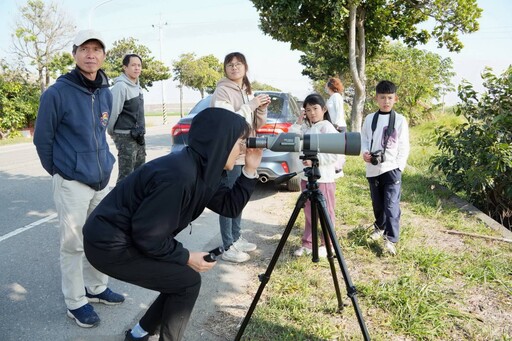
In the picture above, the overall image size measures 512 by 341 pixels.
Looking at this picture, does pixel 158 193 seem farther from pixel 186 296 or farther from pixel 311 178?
pixel 311 178

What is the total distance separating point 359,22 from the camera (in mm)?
9742

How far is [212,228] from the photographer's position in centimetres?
439

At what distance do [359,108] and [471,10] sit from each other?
3.52 m

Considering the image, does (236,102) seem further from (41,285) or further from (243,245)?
(41,285)

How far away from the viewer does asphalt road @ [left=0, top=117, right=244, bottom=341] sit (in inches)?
95.0

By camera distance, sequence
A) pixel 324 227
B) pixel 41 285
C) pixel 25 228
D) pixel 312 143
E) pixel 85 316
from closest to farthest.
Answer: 1. pixel 312 143
2. pixel 324 227
3. pixel 85 316
4. pixel 41 285
5. pixel 25 228

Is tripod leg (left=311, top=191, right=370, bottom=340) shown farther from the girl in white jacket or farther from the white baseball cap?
the white baseball cap

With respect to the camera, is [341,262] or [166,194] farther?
[341,262]

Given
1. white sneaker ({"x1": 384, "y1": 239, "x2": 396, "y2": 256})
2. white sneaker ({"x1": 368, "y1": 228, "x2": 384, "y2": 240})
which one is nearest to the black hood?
white sneaker ({"x1": 384, "y1": 239, "x2": 396, "y2": 256})

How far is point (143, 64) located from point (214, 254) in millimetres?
28732

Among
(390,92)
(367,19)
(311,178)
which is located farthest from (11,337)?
(367,19)

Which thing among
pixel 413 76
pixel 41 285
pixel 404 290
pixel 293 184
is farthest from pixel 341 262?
pixel 413 76

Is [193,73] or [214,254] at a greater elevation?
[193,73]

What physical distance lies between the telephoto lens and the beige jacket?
1.28 meters
